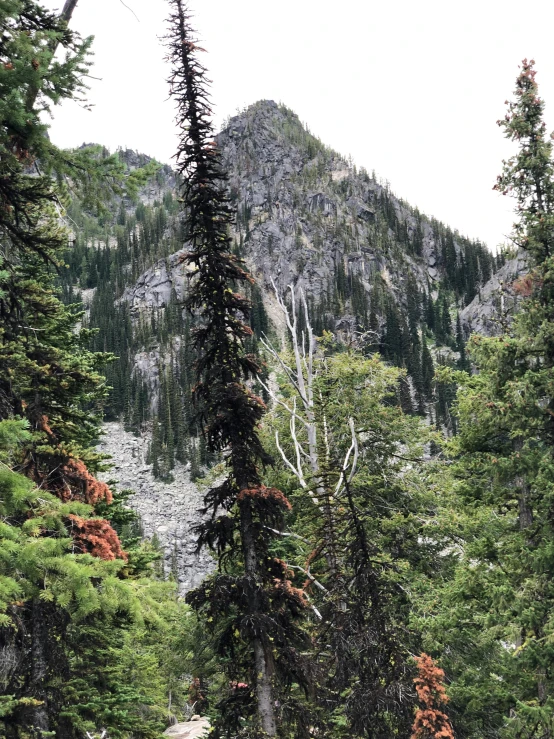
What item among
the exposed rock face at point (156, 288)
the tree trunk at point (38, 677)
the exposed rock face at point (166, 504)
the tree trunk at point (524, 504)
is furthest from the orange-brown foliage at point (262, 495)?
the exposed rock face at point (156, 288)

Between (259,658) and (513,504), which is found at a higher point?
(513,504)

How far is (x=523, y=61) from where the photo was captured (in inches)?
515

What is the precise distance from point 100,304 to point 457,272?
383 ft

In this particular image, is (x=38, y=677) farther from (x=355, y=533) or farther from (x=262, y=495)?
(x=355, y=533)

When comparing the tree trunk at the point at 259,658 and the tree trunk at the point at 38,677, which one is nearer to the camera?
the tree trunk at the point at 259,658

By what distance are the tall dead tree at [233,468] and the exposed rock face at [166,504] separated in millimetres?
67710

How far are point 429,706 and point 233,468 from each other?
183 inches

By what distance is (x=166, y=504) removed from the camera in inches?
3871

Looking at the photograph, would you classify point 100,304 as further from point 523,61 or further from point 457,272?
point 523,61

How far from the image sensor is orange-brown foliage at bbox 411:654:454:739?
8.30 m

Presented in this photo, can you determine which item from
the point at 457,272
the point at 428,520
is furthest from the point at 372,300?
the point at 428,520

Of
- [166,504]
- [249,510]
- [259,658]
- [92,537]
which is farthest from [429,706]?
[166,504]

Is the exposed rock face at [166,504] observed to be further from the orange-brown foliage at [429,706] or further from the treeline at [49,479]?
the orange-brown foliage at [429,706]

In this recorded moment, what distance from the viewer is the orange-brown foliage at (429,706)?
8.30 metres
